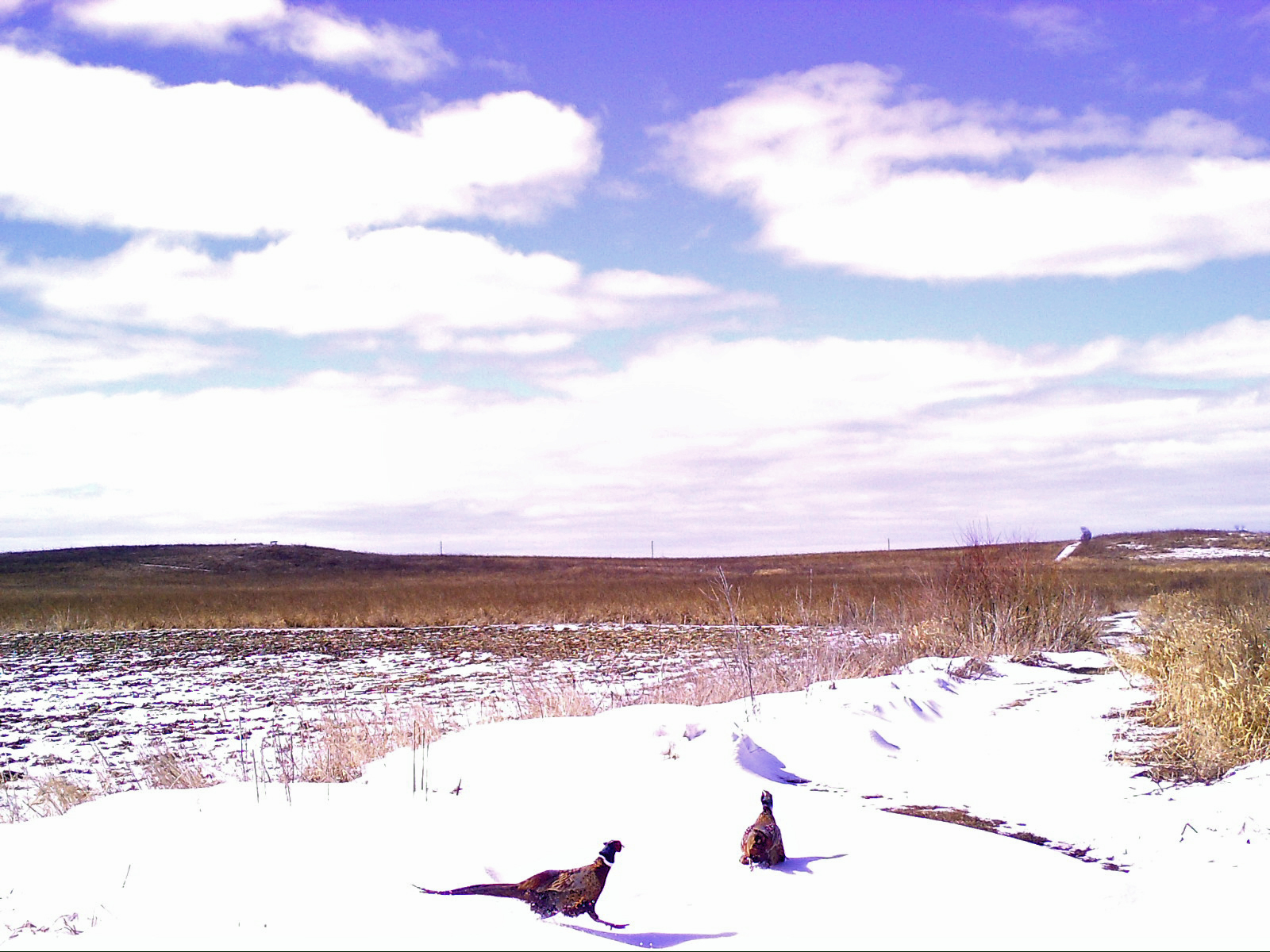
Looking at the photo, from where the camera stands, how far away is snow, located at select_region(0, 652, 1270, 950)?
3.35m

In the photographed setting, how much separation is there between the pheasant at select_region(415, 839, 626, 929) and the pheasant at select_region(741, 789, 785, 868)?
765 millimetres

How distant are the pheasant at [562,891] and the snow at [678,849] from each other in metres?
0.05

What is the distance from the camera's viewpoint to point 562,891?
342 centimetres

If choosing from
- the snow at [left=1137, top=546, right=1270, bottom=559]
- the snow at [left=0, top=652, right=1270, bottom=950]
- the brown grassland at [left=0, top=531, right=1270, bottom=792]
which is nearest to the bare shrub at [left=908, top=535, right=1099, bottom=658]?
the brown grassland at [left=0, top=531, right=1270, bottom=792]

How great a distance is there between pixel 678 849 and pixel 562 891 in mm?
1145

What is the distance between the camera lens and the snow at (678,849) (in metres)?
3.35

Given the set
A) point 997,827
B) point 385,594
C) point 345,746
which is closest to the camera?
point 997,827

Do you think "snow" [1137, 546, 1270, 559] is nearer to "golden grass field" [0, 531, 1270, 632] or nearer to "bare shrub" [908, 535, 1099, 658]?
"golden grass field" [0, 531, 1270, 632]

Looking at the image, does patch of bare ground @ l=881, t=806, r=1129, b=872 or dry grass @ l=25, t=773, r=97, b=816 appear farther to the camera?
dry grass @ l=25, t=773, r=97, b=816

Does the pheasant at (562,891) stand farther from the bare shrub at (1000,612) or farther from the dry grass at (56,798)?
the bare shrub at (1000,612)

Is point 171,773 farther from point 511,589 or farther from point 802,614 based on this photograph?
point 511,589

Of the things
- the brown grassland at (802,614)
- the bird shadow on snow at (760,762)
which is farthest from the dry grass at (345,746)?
the bird shadow on snow at (760,762)

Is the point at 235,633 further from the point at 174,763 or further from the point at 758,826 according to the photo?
the point at 758,826

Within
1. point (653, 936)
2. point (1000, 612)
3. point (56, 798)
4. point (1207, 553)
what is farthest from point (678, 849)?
point (1207, 553)
